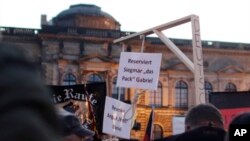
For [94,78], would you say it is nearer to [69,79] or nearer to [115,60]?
[69,79]

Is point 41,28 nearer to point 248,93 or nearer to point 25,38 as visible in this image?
point 25,38

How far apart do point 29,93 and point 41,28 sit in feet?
123

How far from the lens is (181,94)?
132ft

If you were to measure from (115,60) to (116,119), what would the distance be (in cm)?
2920

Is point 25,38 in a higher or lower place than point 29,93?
higher

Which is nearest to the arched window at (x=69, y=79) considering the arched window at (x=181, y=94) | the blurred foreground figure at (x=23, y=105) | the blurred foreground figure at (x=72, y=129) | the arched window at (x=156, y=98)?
the arched window at (x=156, y=98)

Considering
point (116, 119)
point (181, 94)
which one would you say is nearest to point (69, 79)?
point (181, 94)

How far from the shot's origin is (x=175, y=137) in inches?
114

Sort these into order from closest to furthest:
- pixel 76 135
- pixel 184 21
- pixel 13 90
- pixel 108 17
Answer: pixel 13 90 → pixel 76 135 → pixel 184 21 → pixel 108 17

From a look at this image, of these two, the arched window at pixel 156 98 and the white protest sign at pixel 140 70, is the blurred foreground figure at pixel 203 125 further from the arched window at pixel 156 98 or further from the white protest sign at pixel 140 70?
the arched window at pixel 156 98

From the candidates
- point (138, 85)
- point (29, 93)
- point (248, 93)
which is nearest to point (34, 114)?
point (29, 93)

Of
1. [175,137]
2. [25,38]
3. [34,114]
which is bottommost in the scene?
[175,137]

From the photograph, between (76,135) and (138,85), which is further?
(138,85)

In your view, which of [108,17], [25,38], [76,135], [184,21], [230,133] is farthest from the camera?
[108,17]
